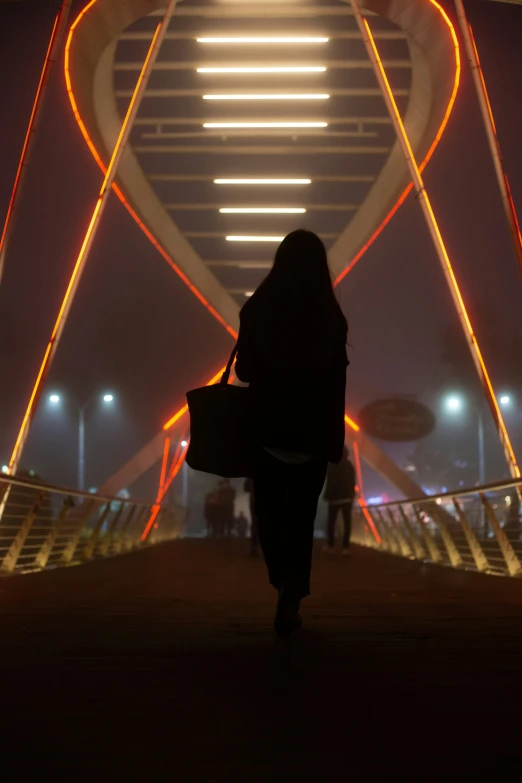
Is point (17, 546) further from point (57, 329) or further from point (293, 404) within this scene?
point (293, 404)

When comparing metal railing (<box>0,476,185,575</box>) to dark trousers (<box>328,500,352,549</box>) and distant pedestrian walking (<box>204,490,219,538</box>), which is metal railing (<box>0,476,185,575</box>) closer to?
dark trousers (<box>328,500,352,549</box>)

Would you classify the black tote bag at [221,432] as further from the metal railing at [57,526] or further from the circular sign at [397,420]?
the circular sign at [397,420]

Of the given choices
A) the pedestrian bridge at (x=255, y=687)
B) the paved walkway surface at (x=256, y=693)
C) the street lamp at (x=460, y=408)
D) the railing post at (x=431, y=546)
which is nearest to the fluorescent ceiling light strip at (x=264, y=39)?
the railing post at (x=431, y=546)

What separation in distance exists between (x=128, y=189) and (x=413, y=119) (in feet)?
21.5

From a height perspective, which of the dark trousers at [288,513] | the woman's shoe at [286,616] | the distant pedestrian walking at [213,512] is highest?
the distant pedestrian walking at [213,512]

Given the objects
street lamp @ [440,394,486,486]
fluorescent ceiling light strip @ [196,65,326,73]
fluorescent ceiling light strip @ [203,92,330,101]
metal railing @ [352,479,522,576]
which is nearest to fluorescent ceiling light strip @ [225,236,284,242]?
fluorescent ceiling light strip @ [203,92,330,101]

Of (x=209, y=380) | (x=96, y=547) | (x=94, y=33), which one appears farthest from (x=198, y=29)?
(x=209, y=380)

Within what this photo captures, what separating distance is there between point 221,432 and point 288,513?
1.48 feet

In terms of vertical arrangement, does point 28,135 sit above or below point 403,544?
above

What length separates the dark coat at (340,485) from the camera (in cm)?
1445

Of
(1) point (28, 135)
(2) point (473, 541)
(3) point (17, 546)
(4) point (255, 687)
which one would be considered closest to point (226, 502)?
(2) point (473, 541)

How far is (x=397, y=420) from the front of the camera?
69.3 ft

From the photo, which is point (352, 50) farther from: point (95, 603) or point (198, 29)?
point (95, 603)

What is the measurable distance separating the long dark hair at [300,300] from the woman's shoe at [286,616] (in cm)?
104
